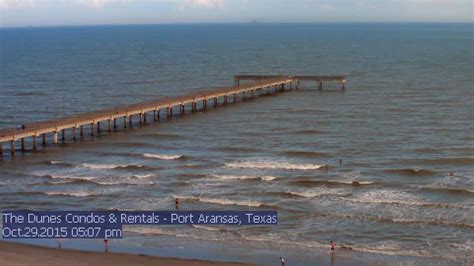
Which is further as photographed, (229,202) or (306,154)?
(306,154)

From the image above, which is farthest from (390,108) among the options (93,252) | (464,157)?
(93,252)

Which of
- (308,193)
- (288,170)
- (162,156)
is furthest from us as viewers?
(162,156)

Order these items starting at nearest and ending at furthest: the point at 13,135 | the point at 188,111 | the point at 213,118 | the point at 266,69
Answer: the point at 13,135, the point at 213,118, the point at 188,111, the point at 266,69

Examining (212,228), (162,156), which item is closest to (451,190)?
(212,228)

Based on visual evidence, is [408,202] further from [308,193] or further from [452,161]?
[452,161]

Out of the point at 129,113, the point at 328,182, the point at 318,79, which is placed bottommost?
the point at 328,182

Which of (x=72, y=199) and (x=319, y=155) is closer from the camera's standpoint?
(x=72, y=199)

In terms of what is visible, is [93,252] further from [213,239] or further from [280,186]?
[280,186]
